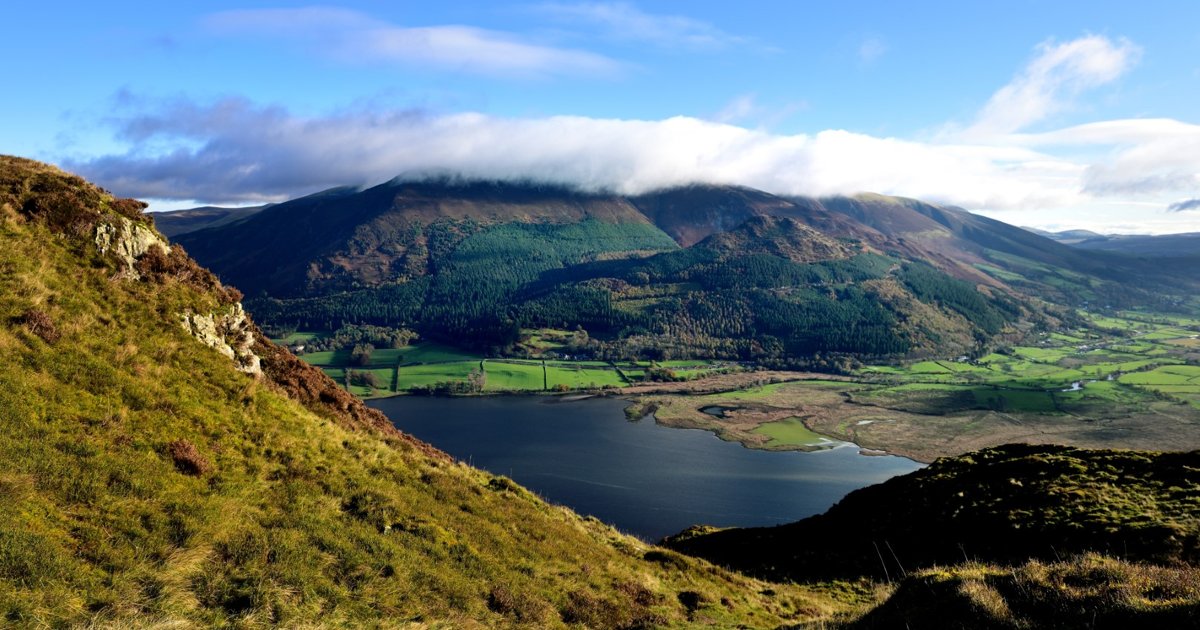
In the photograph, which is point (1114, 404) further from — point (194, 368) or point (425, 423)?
point (194, 368)

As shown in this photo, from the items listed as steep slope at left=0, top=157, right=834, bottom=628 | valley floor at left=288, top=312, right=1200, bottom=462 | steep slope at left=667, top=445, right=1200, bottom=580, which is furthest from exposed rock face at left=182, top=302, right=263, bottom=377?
valley floor at left=288, top=312, right=1200, bottom=462

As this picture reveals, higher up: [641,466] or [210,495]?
[210,495]

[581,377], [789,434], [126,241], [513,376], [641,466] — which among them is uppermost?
[126,241]

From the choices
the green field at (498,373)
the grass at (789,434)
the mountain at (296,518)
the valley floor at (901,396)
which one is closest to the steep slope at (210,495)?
the mountain at (296,518)

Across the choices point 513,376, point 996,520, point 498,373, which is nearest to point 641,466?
point 996,520

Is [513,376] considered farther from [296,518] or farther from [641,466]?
[296,518]

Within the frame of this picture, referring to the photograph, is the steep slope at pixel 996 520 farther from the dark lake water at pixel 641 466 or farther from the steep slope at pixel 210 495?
the dark lake water at pixel 641 466

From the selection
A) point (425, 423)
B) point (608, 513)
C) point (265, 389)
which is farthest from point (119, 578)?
point (425, 423)
